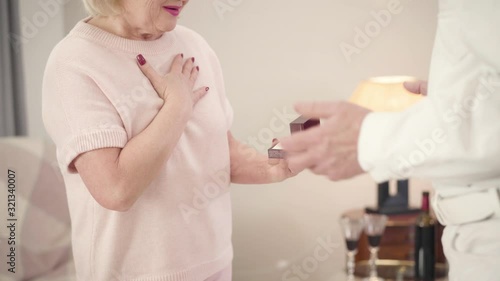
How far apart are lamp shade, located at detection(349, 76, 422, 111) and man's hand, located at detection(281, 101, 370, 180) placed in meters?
1.72

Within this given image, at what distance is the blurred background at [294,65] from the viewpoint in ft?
10.4

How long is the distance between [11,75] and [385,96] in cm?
156

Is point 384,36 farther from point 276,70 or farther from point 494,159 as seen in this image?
point 494,159

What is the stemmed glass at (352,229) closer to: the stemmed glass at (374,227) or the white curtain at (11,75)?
the stemmed glass at (374,227)

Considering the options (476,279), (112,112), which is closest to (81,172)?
(112,112)

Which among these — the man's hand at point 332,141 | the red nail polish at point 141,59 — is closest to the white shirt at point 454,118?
the man's hand at point 332,141

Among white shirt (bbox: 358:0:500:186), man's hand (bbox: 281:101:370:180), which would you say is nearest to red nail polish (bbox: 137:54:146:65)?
man's hand (bbox: 281:101:370:180)

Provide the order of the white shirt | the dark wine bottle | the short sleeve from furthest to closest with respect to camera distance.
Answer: the dark wine bottle < the short sleeve < the white shirt

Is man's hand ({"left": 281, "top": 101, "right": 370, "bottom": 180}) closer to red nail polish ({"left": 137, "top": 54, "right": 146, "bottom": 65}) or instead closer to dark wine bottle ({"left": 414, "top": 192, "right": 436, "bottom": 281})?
red nail polish ({"left": 137, "top": 54, "right": 146, "bottom": 65})

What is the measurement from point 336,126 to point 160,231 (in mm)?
628

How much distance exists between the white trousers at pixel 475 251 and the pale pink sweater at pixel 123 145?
2.20ft

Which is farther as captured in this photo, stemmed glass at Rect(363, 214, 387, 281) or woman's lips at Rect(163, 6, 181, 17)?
stemmed glass at Rect(363, 214, 387, 281)

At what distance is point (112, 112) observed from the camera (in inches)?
58.7

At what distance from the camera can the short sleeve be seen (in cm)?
145
